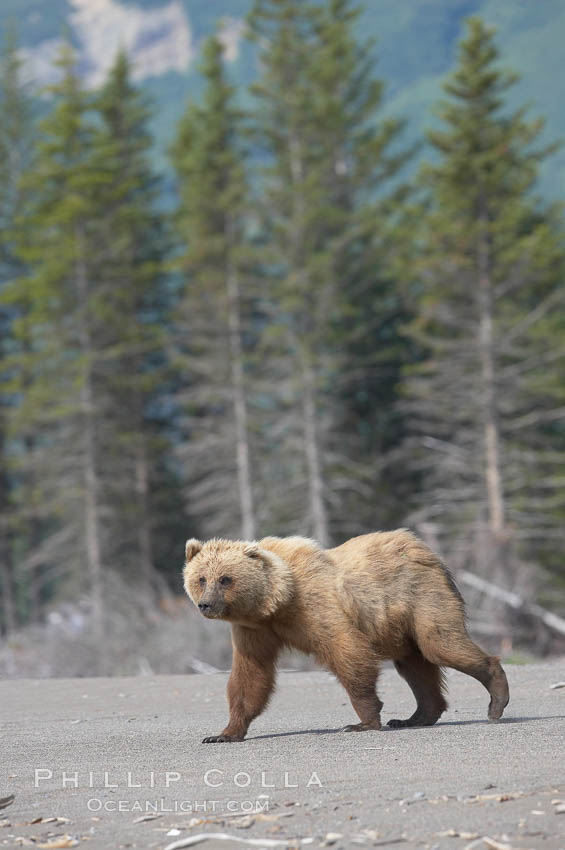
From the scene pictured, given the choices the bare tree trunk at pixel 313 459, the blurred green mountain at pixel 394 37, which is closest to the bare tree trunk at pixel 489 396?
the bare tree trunk at pixel 313 459

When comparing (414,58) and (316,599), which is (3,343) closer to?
(316,599)

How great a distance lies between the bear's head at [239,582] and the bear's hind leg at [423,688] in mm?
1018

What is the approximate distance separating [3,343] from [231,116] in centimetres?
1531

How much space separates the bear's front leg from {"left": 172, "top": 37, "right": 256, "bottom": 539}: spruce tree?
92.9 feet

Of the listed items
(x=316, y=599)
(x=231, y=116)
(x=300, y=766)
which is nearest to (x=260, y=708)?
(x=316, y=599)

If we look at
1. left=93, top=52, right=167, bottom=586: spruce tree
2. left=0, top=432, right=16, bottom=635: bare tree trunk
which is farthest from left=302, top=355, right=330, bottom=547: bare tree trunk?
left=0, top=432, right=16, bottom=635: bare tree trunk

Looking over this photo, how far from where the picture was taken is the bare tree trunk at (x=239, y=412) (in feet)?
119

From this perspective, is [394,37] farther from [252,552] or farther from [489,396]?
[252,552]

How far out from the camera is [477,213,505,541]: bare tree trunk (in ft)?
104

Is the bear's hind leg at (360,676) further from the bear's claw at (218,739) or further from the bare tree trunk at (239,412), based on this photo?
the bare tree trunk at (239,412)

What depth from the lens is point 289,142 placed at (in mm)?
36875

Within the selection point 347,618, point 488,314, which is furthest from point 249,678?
point 488,314

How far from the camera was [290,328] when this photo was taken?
36125mm

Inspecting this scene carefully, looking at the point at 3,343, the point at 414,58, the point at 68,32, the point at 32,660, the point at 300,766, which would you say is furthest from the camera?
the point at 414,58
